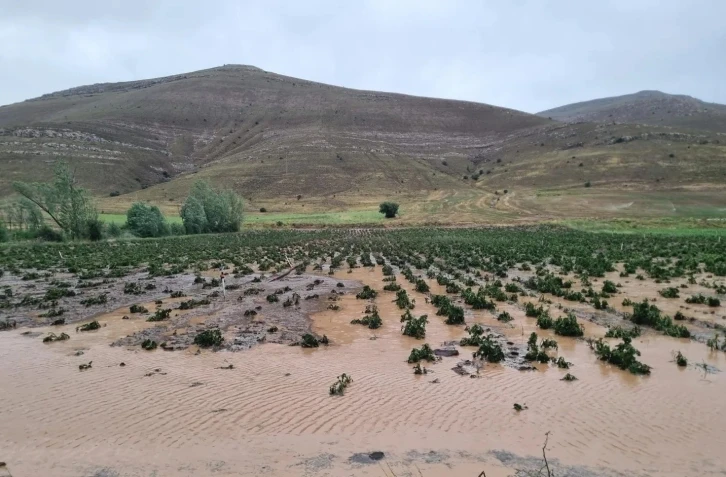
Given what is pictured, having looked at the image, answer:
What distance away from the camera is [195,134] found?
12862cm

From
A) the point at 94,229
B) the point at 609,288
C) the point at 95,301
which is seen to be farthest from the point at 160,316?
the point at 94,229

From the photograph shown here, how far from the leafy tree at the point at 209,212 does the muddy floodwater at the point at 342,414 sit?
49959 mm

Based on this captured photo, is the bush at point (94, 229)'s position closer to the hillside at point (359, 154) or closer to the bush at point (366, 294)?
the hillside at point (359, 154)

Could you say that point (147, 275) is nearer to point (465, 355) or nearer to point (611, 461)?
point (465, 355)

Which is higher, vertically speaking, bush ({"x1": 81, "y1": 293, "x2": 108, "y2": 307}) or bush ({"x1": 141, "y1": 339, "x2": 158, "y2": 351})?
bush ({"x1": 81, "y1": 293, "x2": 108, "y2": 307})

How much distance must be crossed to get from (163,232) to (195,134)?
262ft

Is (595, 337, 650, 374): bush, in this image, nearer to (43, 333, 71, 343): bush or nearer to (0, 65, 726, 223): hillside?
(43, 333, 71, 343): bush

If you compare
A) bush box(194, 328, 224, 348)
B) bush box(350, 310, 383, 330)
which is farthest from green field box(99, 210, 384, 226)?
bush box(194, 328, 224, 348)

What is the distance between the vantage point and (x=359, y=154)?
368ft

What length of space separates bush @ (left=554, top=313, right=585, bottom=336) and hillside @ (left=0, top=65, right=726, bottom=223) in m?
55.9

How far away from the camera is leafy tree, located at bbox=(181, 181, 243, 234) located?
6088 cm

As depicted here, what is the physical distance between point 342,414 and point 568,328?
28.5 feet

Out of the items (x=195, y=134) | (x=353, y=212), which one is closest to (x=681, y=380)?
(x=353, y=212)

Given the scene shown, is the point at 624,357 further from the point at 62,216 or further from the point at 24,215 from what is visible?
the point at 24,215
